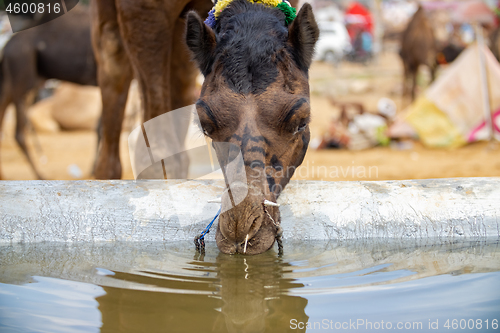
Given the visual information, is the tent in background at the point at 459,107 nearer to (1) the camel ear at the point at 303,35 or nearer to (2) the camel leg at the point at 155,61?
(2) the camel leg at the point at 155,61

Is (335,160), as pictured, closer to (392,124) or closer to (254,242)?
(392,124)

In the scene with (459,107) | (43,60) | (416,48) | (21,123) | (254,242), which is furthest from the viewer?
(416,48)

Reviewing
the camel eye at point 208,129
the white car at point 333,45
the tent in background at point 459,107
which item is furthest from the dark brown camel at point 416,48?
the camel eye at point 208,129

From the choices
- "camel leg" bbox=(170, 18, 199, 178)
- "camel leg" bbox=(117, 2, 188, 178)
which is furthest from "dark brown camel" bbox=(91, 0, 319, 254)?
"camel leg" bbox=(170, 18, 199, 178)

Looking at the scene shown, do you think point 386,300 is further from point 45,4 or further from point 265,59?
point 45,4

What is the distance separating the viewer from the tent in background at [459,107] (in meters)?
10.1

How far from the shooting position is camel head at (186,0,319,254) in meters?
2.60

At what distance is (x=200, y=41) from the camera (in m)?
3.03

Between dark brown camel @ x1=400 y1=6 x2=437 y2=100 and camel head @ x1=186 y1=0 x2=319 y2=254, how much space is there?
42.3 ft

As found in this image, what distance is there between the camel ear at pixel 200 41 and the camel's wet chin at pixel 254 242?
108 cm

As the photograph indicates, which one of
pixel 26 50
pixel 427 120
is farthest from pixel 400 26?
pixel 26 50

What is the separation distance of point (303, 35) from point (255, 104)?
0.62m

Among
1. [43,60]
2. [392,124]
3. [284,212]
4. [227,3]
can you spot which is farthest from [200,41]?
[392,124]

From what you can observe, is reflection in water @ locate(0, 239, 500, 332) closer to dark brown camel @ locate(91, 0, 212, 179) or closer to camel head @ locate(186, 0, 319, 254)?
camel head @ locate(186, 0, 319, 254)
